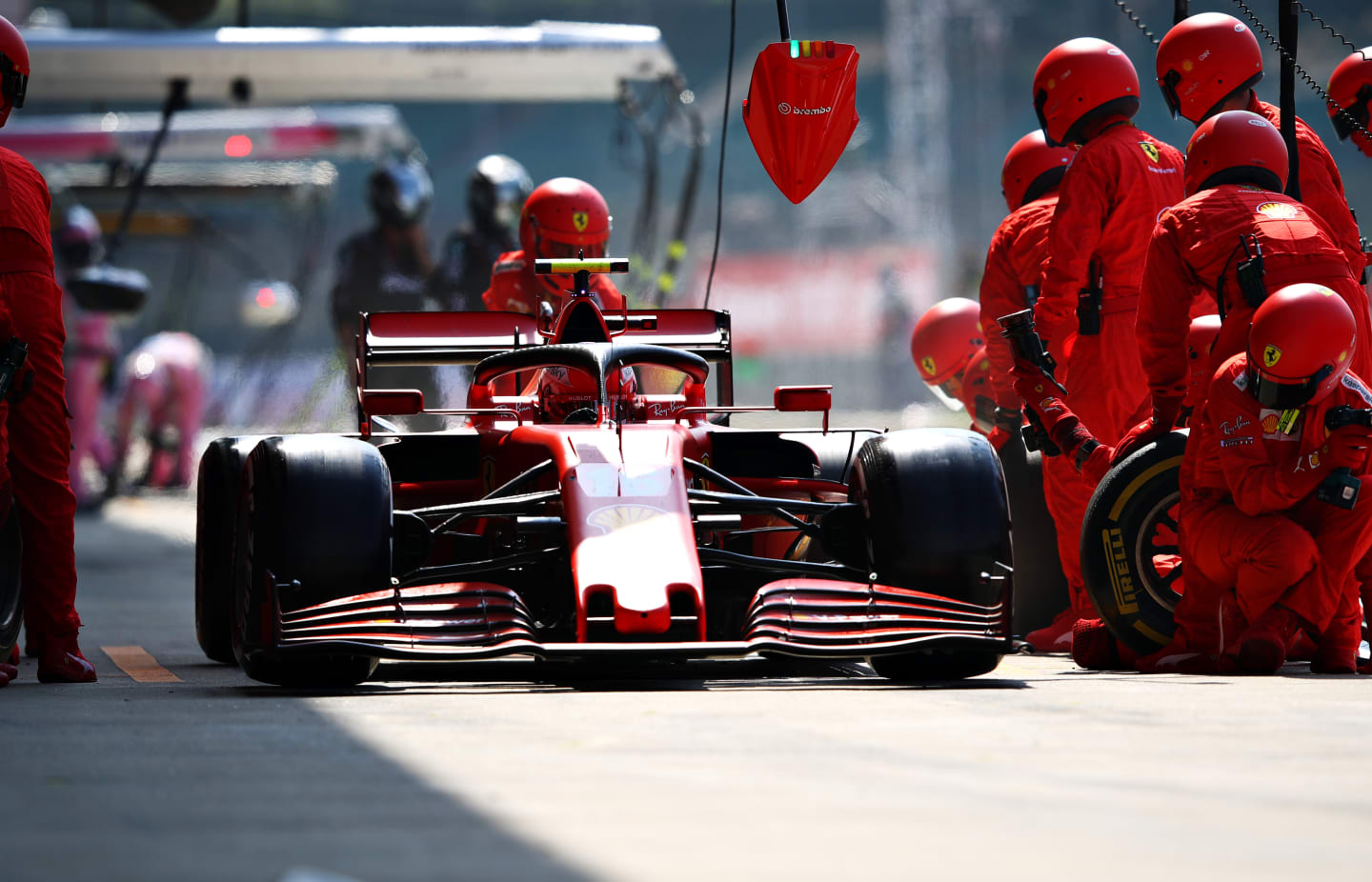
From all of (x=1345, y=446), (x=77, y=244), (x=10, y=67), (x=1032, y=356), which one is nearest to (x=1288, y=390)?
(x=1345, y=446)

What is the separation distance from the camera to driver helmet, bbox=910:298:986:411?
31.8 feet

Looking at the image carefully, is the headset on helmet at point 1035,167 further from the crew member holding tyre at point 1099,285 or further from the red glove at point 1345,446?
the red glove at point 1345,446

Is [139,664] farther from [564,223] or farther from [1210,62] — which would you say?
[1210,62]

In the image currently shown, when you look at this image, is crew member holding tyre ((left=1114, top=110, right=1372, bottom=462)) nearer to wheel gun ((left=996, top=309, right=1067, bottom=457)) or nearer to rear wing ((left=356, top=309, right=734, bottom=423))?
wheel gun ((left=996, top=309, right=1067, bottom=457))

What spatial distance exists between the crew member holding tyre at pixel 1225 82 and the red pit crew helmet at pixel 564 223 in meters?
2.99

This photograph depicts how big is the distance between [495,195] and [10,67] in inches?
286

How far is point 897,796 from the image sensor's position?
3795 millimetres

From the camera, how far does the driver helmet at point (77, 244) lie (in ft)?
62.8

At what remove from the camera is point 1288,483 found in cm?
631

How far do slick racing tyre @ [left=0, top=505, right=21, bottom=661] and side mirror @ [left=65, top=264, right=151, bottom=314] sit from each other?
11.0 metres

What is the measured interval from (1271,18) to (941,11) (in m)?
16.5

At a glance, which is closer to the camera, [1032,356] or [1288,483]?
[1288,483]

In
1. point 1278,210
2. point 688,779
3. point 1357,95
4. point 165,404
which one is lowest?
point 165,404

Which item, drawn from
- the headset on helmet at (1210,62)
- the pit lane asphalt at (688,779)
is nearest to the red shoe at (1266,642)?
the pit lane asphalt at (688,779)
